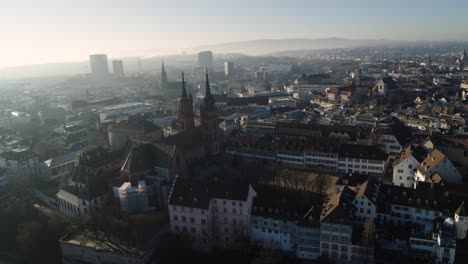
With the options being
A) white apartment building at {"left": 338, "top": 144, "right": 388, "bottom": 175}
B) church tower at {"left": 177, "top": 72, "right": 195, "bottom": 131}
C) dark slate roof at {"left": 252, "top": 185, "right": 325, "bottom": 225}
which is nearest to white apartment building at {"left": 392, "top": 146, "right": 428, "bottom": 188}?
white apartment building at {"left": 338, "top": 144, "right": 388, "bottom": 175}

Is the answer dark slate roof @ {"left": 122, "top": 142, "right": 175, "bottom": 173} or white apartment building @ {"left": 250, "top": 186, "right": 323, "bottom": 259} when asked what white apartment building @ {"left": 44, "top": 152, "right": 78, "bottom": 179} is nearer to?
dark slate roof @ {"left": 122, "top": 142, "right": 175, "bottom": 173}

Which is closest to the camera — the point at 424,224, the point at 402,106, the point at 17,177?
the point at 424,224

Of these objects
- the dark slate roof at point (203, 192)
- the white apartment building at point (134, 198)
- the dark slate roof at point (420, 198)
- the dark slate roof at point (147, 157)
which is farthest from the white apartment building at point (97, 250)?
the dark slate roof at point (420, 198)

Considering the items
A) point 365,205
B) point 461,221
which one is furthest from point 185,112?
point 461,221

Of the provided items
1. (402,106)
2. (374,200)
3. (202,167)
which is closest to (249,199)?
(374,200)

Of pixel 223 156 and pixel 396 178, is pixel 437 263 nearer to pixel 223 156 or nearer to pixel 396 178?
pixel 396 178
